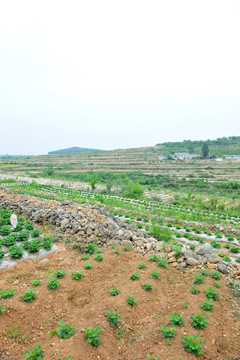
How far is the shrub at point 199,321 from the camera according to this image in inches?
151

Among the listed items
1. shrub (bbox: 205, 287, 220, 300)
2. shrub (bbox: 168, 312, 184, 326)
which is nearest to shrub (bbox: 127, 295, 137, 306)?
shrub (bbox: 168, 312, 184, 326)

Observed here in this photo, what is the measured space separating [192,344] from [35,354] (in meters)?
2.39

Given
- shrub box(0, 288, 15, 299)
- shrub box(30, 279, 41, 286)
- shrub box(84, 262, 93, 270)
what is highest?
shrub box(0, 288, 15, 299)

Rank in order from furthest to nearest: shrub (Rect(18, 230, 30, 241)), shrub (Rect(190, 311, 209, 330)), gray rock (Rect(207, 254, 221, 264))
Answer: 1. shrub (Rect(18, 230, 30, 241))
2. gray rock (Rect(207, 254, 221, 264))
3. shrub (Rect(190, 311, 209, 330))

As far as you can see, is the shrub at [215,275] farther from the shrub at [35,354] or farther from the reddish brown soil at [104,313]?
the shrub at [35,354]

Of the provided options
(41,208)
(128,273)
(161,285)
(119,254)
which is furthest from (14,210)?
(161,285)

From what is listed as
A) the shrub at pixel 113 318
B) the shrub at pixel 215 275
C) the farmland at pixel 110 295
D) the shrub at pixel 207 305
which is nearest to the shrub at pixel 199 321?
the farmland at pixel 110 295

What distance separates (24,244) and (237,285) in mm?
5856

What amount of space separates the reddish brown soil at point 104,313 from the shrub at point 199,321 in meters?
0.08

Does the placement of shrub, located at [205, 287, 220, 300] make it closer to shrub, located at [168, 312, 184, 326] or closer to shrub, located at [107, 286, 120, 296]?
shrub, located at [168, 312, 184, 326]

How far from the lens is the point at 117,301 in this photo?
4414mm

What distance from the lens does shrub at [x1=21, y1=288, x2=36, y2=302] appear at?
4.24m

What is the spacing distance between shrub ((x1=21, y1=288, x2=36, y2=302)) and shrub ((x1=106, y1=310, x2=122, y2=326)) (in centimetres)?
155

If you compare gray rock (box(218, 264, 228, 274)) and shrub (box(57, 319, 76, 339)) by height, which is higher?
shrub (box(57, 319, 76, 339))
